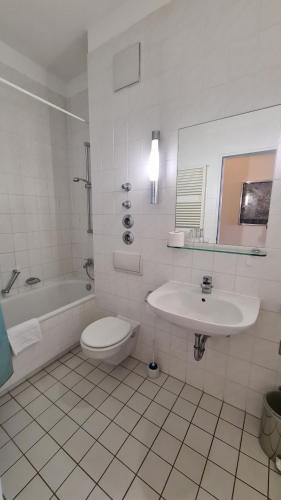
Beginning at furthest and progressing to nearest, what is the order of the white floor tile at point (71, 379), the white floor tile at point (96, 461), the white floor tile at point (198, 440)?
the white floor tile at point (71, 379) → the white floor tile at point (198, 440) → the white floor tile at point (96, 461)

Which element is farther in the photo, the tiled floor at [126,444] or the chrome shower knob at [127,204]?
the chrome shower knob at [127,204]

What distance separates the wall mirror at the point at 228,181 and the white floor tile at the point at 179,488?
1217mm


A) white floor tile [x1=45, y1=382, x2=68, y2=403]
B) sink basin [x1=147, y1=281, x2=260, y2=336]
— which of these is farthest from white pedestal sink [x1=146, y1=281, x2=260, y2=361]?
white floor tile [x1=45, y1=382, x2=68, y2=403]

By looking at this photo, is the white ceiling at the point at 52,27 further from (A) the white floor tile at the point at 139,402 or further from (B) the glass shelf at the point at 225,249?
(A) the white floor tile at the point at 139,402

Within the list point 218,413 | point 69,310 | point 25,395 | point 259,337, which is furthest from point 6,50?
point 218,413

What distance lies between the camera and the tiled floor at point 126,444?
100 centimetres

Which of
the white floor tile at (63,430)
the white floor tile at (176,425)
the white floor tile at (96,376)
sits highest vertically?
the white floor tile at (96,376)

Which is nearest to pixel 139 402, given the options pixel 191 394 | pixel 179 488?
pixel 191 394

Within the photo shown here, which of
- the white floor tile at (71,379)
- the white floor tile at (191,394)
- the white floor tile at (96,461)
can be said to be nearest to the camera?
the white floor tile at (96,461)

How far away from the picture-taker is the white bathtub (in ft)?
5.31

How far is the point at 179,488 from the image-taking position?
3.28 feet

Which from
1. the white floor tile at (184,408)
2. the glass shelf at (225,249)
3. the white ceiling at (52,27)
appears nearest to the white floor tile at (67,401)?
the white floor tile at (184,408)

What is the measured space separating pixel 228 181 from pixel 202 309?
82cm

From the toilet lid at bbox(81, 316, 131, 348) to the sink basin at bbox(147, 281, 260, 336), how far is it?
1.55 ft
